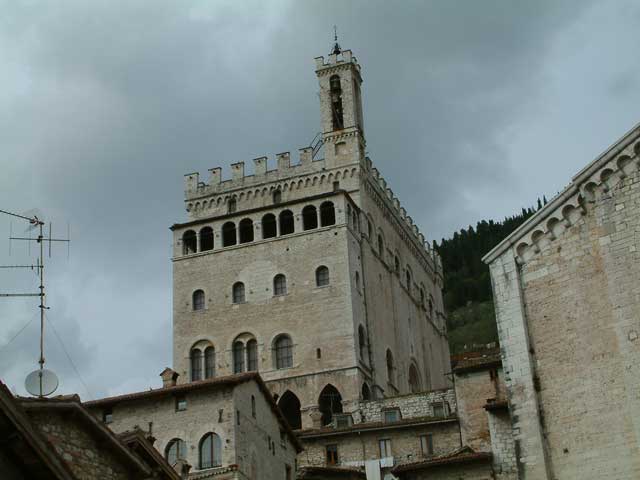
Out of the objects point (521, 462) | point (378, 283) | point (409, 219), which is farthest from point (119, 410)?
point (409, 219)

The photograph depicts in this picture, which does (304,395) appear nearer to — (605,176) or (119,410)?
(119,410)

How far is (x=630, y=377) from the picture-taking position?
94.9 ft

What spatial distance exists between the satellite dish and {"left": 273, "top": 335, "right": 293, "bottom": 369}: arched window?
146 ft

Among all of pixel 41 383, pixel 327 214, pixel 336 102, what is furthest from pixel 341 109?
pixel 41 383

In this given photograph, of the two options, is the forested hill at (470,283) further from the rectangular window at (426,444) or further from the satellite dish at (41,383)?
the satellite dish at (41,383)

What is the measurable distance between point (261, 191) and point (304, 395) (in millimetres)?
16280

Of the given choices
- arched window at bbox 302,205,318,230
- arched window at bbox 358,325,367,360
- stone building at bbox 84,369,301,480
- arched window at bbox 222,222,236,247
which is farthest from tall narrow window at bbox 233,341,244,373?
stone building at bbox 84,369,301,480

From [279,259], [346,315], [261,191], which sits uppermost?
[261,191]

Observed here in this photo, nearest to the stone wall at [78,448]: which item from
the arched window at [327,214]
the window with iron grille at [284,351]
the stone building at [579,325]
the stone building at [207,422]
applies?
the stone building at [579,325]

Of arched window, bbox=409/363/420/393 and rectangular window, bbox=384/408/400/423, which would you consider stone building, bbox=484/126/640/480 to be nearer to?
rectangular window, bbox=384/408/400/423

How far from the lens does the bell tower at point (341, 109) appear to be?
7094cm

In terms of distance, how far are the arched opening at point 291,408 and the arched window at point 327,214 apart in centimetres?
1130

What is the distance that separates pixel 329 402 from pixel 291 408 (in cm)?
250

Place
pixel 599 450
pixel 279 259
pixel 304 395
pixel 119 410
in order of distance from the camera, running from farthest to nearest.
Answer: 1. pixel 279 259
2. pixel 304 395
3. pixel 119 410
4. pixel 599 450
